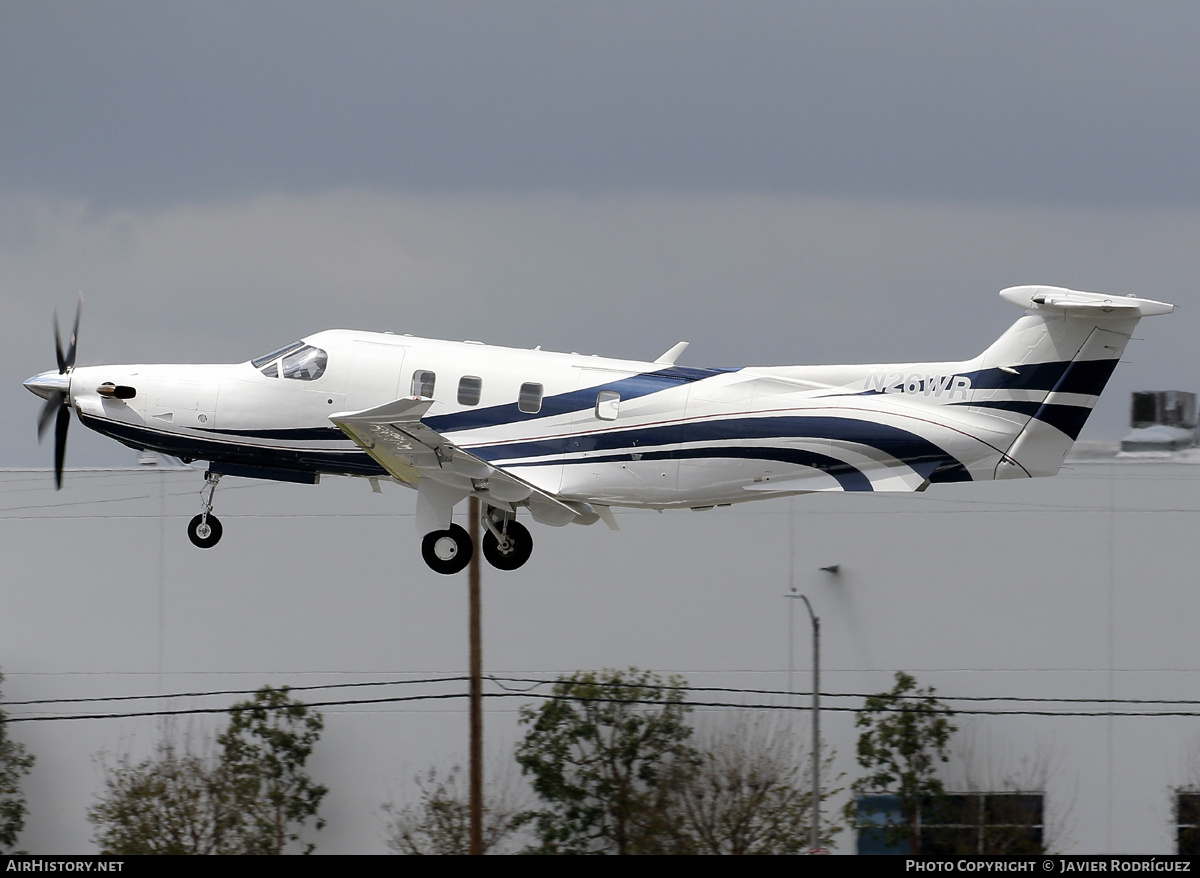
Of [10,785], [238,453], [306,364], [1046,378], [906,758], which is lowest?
[10,785]

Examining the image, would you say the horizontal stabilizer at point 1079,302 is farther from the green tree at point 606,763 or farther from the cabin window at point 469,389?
the green tree at point 606,763

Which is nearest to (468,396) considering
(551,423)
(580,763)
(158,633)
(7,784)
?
(551,423)

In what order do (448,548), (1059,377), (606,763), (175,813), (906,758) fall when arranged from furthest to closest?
(175,813), (606,763), (906,758), (448,548), (1059,377)

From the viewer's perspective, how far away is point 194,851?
41.9 metres

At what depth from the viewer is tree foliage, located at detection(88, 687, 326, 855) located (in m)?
41.7

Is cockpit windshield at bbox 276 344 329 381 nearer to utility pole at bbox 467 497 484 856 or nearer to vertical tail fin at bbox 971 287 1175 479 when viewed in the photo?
utility pole at bbox 467 497 484 856

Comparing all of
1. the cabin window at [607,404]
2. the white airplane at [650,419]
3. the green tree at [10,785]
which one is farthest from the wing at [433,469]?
the green tree at [10,785]

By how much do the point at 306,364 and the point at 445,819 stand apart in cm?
2287

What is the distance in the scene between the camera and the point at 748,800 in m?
39.8

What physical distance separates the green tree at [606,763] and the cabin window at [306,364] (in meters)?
22.1

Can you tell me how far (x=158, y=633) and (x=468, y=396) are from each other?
2896 centimetres

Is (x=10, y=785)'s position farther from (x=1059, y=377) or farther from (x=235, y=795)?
(x=1059, y=377)

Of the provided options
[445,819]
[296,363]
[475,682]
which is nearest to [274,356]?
[296,363]

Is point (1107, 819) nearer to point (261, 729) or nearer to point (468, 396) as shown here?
point (261, 729)
